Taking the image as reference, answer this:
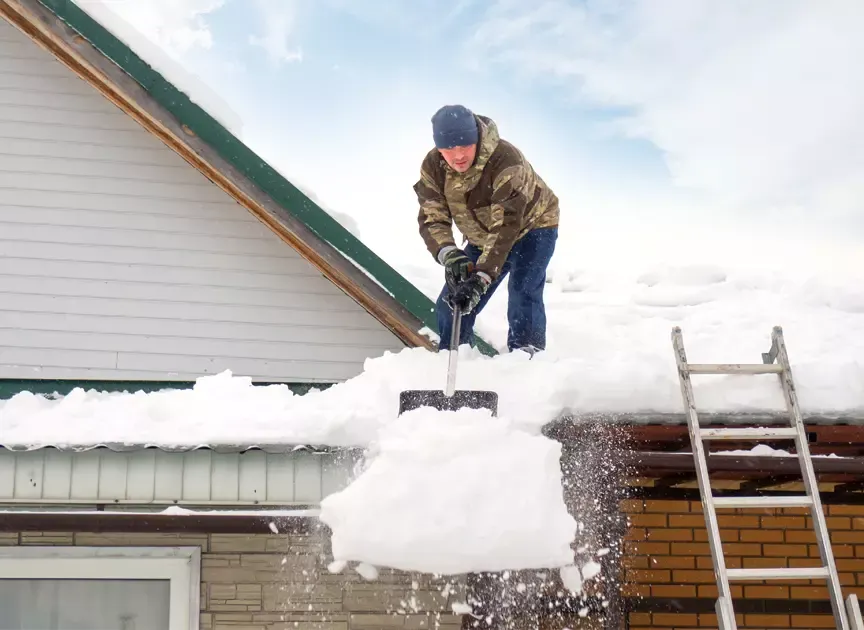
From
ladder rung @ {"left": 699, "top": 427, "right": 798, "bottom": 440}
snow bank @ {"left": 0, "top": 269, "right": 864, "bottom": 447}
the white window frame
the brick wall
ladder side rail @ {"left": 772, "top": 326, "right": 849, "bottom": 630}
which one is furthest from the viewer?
the brick wall

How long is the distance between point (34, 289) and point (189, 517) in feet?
6.44

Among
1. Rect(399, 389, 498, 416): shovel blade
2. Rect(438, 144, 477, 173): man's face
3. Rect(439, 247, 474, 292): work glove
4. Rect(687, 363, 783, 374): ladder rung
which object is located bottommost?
Rect(399, 389, 498, 416): shovel blade

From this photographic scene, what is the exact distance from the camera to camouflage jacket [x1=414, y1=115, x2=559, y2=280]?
3969 mm

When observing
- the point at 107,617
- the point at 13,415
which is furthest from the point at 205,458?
the point at 107,617

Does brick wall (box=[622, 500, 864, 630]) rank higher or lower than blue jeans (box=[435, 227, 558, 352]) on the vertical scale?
lower

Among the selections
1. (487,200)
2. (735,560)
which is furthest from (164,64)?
(735,560)

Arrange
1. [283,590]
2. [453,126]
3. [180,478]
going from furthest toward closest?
[283,590] < [453,126] < [180,478]

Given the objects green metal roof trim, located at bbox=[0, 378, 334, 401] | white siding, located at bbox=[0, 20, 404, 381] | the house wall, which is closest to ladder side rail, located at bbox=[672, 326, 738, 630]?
the house wall

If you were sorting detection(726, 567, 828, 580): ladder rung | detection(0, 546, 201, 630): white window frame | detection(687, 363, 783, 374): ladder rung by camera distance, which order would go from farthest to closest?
detection(0, 546, 201, 630): white window frame
detection(687, 363, 783, 374): ladder rung
detection(726, 567, 828, 580): ladder rung

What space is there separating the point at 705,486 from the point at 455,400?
108 centimetres

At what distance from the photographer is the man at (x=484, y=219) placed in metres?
3.91

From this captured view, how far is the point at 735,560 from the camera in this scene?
521cm

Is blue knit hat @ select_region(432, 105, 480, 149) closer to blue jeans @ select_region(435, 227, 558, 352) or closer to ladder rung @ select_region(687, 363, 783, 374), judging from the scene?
blue jeans @ select_region(435, 227, 558, 352)

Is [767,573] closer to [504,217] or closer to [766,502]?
[766,502]
